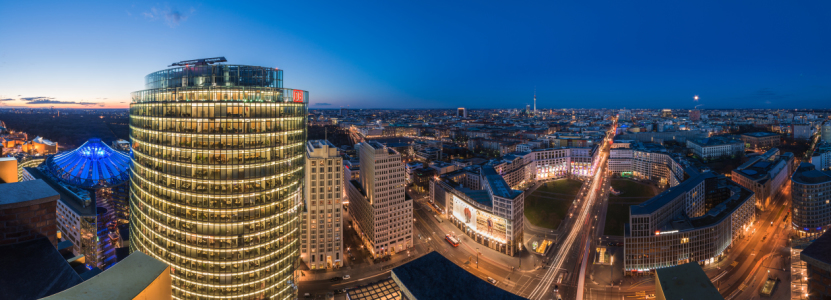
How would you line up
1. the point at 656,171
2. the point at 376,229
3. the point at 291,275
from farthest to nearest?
the point at 656,171 → the point at 376,229 → the point at 291,275

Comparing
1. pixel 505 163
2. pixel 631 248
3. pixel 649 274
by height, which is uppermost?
pixel 505 163

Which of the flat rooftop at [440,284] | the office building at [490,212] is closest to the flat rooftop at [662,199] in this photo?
the office building at [490,212]

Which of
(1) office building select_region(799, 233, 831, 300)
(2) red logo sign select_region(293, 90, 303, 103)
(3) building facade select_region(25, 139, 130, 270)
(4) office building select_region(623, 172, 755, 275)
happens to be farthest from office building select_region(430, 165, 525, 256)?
(3) building facade select_region(25, 139, 130, 270)

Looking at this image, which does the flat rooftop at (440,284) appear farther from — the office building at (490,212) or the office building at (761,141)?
the office building at (761,141)

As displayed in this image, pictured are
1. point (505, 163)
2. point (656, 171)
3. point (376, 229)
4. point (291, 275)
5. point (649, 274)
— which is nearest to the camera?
point (291, 275)

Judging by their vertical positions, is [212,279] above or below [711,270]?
above

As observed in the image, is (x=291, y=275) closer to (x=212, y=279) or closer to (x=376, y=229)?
(x=212, y=279)

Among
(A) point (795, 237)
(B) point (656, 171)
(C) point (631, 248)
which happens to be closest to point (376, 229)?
(C) point (631, 248)
